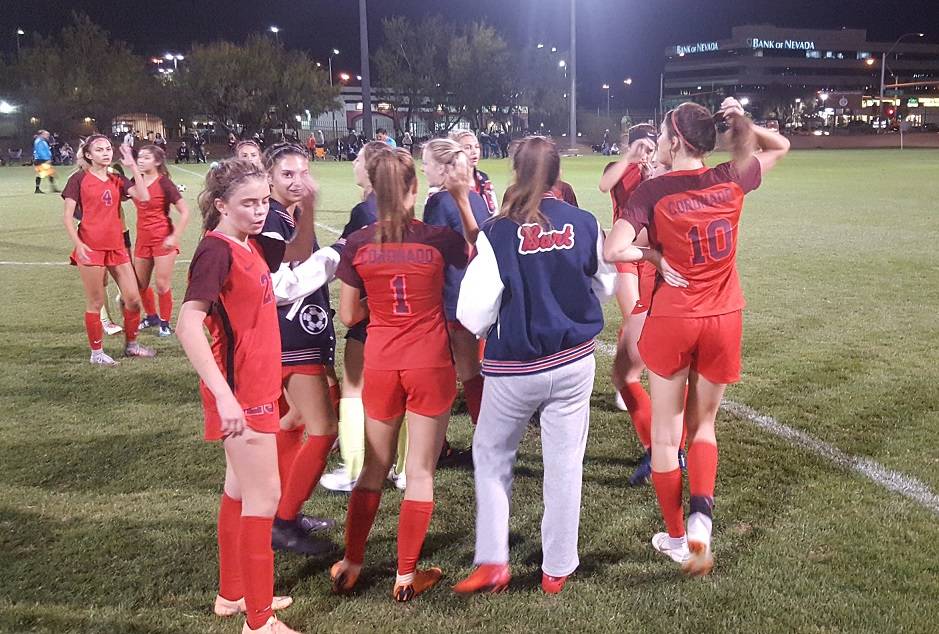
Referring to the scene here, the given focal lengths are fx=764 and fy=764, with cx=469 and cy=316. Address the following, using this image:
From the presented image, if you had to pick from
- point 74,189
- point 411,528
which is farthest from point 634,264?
point 74,189

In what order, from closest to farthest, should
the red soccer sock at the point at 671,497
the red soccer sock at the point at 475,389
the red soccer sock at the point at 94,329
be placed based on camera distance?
the red soccer sock at the point at 671,497 < the red soccer sock at the point at 475,389 < the red soccer sock at the point at 94,329

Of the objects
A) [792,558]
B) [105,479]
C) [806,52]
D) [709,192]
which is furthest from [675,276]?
[806,52]

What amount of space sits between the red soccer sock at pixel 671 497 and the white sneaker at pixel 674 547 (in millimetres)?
34

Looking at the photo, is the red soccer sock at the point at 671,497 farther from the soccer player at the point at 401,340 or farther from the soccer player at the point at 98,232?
the soccer player at the point at 98,232

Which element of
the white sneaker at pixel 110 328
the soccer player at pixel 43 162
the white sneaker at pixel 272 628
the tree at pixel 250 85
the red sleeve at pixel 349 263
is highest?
the tree at pixel 250 85

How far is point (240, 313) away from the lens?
8.89ft

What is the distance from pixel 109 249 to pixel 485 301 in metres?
5.27

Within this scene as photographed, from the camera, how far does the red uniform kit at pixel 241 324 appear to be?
262 centimetres

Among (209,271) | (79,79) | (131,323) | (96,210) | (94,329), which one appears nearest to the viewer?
(209,271)

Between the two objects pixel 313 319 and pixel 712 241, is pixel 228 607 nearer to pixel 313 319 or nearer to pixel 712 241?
pixel 313 319

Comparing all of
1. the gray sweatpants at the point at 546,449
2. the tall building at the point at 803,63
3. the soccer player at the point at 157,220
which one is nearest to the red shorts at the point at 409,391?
the gray sweatpants at the point at 546,449

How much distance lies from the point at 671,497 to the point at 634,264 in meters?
1.89

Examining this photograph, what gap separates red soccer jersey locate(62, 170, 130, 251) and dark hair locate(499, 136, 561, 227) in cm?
521

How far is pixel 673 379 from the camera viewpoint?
346cm
